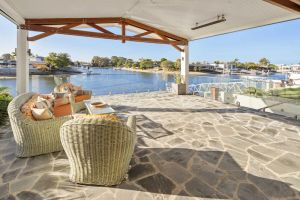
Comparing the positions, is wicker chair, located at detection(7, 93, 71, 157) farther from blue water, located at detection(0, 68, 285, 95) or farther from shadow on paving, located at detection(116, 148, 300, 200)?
blue water, located at detection(0, 68, 285, 95)

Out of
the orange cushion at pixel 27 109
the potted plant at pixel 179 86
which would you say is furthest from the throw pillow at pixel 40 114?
the potted plant at pixel 179 86

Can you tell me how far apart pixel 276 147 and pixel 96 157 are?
325cm

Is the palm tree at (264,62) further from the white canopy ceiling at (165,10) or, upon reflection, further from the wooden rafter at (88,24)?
the wooden rafter at (88,24)

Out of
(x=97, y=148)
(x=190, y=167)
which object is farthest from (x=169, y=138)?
(x=97, y=148)

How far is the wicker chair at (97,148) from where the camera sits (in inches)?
75.4

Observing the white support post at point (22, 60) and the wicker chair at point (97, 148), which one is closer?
the wicker chair at point (97, 148)

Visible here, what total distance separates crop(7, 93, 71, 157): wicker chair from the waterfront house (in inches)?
0.8

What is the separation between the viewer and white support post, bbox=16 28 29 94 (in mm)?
6039

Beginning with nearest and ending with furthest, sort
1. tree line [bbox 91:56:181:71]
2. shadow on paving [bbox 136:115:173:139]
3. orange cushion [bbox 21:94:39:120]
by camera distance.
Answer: orange cushion [bbox 21:94:39:120], shadow on paving [bbox 136:115:173:139], tree line [bbox 91:56:181:71]

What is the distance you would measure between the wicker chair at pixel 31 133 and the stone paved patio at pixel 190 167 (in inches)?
5.3

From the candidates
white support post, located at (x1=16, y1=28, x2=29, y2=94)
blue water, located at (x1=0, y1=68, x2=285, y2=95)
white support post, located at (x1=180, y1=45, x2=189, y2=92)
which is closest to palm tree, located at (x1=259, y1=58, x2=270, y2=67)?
blue water, located at (x1=0, y1=68, x2=285, y2=95)

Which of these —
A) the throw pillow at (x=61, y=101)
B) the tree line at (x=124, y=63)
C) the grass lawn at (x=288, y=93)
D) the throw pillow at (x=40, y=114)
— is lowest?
the throw pillow at (x=40, y=114)

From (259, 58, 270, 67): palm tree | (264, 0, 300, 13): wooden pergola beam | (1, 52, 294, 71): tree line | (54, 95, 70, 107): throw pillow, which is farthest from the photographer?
(259, 58, 270, 67): palm tree

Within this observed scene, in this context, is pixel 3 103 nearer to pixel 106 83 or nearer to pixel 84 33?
pixel 84 33
